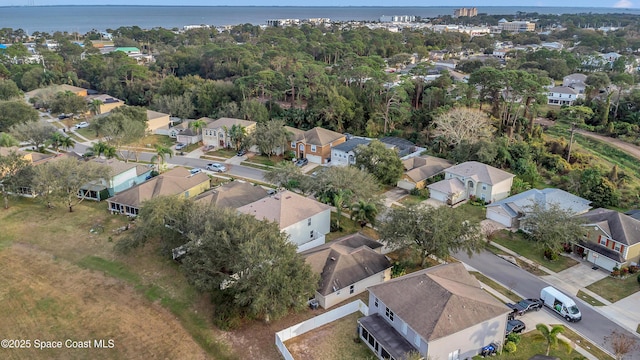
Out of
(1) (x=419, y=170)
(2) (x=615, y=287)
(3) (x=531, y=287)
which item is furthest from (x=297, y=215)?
(2) (x=615, y=287)

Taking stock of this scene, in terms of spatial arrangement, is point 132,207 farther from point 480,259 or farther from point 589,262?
point 589,262

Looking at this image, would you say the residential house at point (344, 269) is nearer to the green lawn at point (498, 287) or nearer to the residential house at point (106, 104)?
the green lawn at point (498, 287)

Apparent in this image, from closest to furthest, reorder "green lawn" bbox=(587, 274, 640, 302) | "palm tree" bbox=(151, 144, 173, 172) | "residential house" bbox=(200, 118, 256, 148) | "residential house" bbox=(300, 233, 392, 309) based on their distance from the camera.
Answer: "residential house" bbox=(300, 233, 392, 309), "green lawn" bbox=(587, 274, 640, 302), "palm tree" bbox=(151, 144, 173, 172), "residential house" bbox=(200, 118, 256, 148)

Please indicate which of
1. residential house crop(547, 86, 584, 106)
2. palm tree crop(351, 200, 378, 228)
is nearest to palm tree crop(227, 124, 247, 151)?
palm tree crop(351, 200, 378, 228)

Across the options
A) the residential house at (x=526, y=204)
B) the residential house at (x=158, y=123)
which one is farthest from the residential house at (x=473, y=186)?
the residential house at (x=158, y=123)

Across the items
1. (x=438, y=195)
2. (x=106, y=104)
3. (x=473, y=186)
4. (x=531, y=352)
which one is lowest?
(x=438, y=195)

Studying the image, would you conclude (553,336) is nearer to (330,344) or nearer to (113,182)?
(330,344)

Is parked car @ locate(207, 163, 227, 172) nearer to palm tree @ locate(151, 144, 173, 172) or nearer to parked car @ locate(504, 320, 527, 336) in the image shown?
palm tree @ locate(151, 144, 173, 172)
